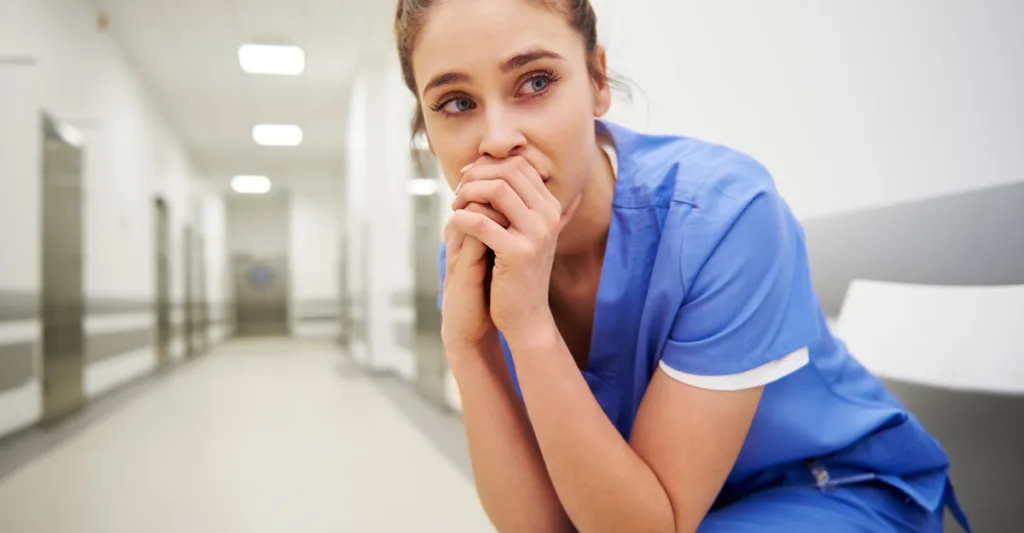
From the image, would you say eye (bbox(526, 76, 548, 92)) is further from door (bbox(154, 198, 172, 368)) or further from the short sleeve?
door (bbox(154, 198, 172, 368))

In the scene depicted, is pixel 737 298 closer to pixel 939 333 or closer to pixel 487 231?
pixel 487 231

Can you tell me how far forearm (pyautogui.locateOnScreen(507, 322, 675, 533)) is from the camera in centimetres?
82

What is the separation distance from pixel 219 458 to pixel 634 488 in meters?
3.17

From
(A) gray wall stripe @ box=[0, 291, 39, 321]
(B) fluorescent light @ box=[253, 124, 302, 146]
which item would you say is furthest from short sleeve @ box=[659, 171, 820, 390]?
(B) fluorescent light @ box=[253, 124, 302, 146]

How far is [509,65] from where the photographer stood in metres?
0.86

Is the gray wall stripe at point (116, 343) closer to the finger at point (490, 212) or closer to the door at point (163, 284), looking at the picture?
the door at point (163, 284)

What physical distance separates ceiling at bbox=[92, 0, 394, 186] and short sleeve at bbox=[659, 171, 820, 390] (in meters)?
5.91

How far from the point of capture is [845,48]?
62.3 inches

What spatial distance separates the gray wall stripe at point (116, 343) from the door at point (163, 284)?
376 mm

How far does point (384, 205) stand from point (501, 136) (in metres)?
7.10

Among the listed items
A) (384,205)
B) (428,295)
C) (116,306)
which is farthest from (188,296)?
(428,295)

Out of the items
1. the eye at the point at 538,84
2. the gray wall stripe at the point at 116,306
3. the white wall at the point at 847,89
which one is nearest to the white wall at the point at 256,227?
the gray wall stripe at the point at 116,306

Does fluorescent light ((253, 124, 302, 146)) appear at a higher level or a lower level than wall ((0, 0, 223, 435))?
higher

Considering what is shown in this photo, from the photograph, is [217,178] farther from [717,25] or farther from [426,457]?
[717,25]
